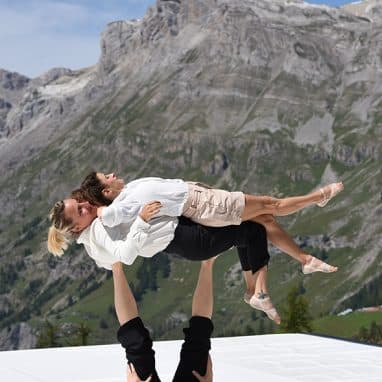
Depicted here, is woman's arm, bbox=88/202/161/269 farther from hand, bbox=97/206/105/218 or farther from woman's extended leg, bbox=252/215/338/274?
woman's extended leg, bbox=252/215/338/274

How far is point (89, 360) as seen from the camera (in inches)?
499

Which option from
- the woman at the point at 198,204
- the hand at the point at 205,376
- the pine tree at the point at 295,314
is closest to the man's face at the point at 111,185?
the woman at the point at 198,204

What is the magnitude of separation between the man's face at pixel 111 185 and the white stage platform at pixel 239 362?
330 cm

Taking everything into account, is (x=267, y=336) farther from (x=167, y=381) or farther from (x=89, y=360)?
(x=167, y=381)

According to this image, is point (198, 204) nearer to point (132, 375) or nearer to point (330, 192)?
point (330, 192)

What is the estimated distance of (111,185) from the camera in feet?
25.2

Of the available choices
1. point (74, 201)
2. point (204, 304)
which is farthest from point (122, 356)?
point (74, 201)

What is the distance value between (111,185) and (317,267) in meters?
2.19

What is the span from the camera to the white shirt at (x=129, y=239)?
7082 mm

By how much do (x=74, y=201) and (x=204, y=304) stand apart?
1.88 metres

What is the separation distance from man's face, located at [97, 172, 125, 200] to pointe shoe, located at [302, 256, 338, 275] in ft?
6.58

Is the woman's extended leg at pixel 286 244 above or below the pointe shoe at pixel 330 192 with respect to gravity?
below

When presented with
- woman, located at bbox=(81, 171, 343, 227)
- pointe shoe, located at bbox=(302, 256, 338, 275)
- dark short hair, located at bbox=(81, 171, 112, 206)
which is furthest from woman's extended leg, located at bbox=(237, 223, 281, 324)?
dark short hair, located at bbox=(81, 171, 112, 206)

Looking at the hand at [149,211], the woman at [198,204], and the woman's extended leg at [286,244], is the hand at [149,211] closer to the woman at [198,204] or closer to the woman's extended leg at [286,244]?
the woman at [198,204]
